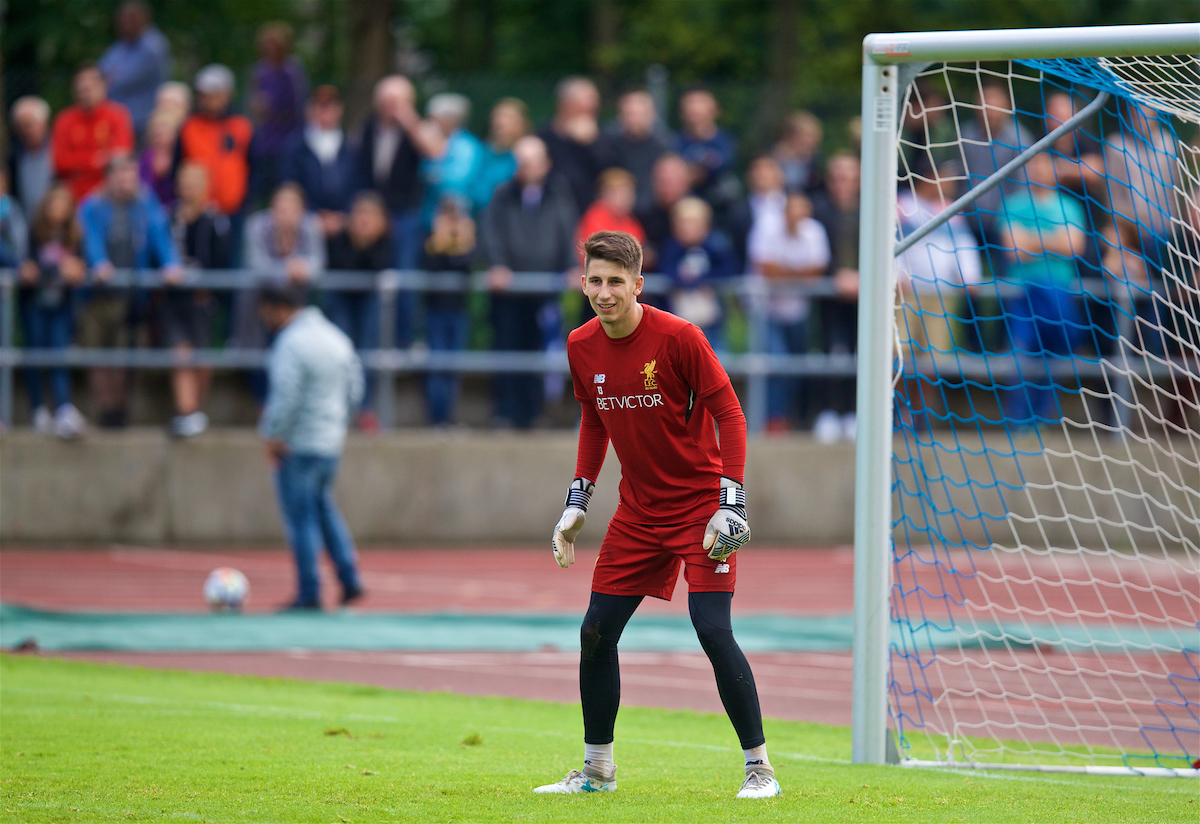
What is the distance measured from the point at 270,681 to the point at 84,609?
3037 millimetres

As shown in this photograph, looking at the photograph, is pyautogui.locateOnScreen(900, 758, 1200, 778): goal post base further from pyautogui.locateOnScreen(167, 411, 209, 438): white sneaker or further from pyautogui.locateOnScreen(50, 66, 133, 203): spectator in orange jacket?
pyautogui.locateOnScreen(50, 66, 133, 203): spectator in orange jacket

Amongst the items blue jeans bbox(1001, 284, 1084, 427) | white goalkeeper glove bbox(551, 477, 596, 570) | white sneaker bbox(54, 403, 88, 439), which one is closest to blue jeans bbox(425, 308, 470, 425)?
white sneaker bbox(54, 403, 88, 439)

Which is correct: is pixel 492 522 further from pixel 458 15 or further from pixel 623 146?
pixel 458 15

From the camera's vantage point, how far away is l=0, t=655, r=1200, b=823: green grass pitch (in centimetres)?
511

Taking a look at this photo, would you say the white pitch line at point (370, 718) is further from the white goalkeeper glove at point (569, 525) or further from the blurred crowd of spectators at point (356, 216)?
the blurred crowd of spectators at point (356, 216)

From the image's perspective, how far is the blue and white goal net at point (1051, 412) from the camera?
7664 mm

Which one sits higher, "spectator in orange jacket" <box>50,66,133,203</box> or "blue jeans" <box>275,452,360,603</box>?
"spectator in orange jacket" <box>50,66,133,203</box>

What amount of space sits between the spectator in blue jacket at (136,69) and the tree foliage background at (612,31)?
5764 mm

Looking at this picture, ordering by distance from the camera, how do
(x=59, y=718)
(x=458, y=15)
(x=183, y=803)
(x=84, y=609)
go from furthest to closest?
1. (x=458, y=15)
2. (x=84, y=609)
3. (x=59, y=718)
4. (x=183, y=803)

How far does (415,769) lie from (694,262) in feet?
30.5

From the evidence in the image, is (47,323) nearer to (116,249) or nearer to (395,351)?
(116,249)

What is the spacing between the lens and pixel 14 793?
17.4ft

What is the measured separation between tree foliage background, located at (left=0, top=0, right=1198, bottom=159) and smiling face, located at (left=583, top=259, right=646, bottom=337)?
17.2 m

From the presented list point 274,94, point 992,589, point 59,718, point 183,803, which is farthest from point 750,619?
point 274,94
